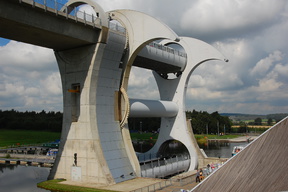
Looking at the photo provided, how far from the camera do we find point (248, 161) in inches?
317

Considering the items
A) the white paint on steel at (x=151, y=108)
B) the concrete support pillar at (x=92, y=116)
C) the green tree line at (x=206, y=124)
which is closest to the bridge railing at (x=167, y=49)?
the white paint on steel at (x=151, y=108)

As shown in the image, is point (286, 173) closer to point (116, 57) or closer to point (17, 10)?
point (17, 10)

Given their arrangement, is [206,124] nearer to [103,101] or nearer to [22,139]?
[22,139]

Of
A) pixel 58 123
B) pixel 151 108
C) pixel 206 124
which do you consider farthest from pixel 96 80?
pixel 206 124

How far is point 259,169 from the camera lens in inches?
313

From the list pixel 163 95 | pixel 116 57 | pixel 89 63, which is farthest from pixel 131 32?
pixel 163 95

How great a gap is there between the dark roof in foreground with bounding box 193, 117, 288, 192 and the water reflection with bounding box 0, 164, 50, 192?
1799cm

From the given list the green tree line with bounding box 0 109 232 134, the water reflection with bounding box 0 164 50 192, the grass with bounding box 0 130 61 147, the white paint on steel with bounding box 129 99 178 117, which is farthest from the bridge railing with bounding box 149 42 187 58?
the green tree line with bounding box 0 109 232 134

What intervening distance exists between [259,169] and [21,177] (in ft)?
90.7

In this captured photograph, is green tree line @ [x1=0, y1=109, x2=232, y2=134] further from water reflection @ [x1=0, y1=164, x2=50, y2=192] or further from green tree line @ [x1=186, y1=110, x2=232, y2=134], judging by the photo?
water reflection @ [x1=0, y1=164, x2=50, y2=192]

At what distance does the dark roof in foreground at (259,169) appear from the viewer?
7703mm

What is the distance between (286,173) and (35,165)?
34.5 m

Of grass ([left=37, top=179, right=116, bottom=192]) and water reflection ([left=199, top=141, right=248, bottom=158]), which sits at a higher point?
grass ([left=37, top=179, right=116, bottom=192])

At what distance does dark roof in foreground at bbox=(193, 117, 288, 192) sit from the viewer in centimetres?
770
